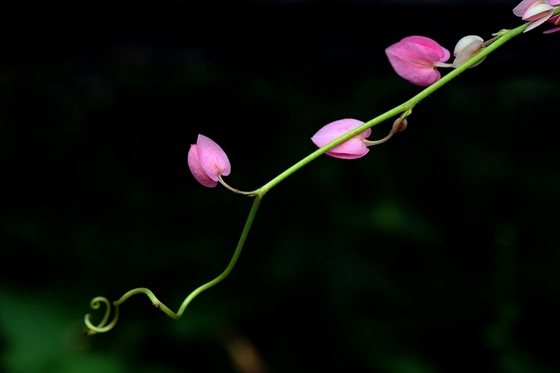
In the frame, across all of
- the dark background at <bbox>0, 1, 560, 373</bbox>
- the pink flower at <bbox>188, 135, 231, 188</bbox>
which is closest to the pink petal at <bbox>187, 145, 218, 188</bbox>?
the pink flower at <bbox>188, 135, 231, 188</bbox>

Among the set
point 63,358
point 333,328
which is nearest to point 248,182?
point 333,328

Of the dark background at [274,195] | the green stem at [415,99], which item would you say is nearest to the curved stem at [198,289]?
the green stem at [415,99]

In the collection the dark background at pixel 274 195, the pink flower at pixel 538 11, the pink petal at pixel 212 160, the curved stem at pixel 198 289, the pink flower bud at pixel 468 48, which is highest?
the pink petal at pixel 212 160

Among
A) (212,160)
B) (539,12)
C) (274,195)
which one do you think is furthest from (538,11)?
(274,195)

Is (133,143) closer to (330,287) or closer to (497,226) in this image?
(330,287)

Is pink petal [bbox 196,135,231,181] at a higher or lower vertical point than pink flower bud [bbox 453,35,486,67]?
higher

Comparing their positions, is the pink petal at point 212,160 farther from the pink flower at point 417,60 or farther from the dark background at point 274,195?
the dark background at point 274,195

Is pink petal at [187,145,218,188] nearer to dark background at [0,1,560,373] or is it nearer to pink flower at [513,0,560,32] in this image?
pink flower at [513,0,560,32]
